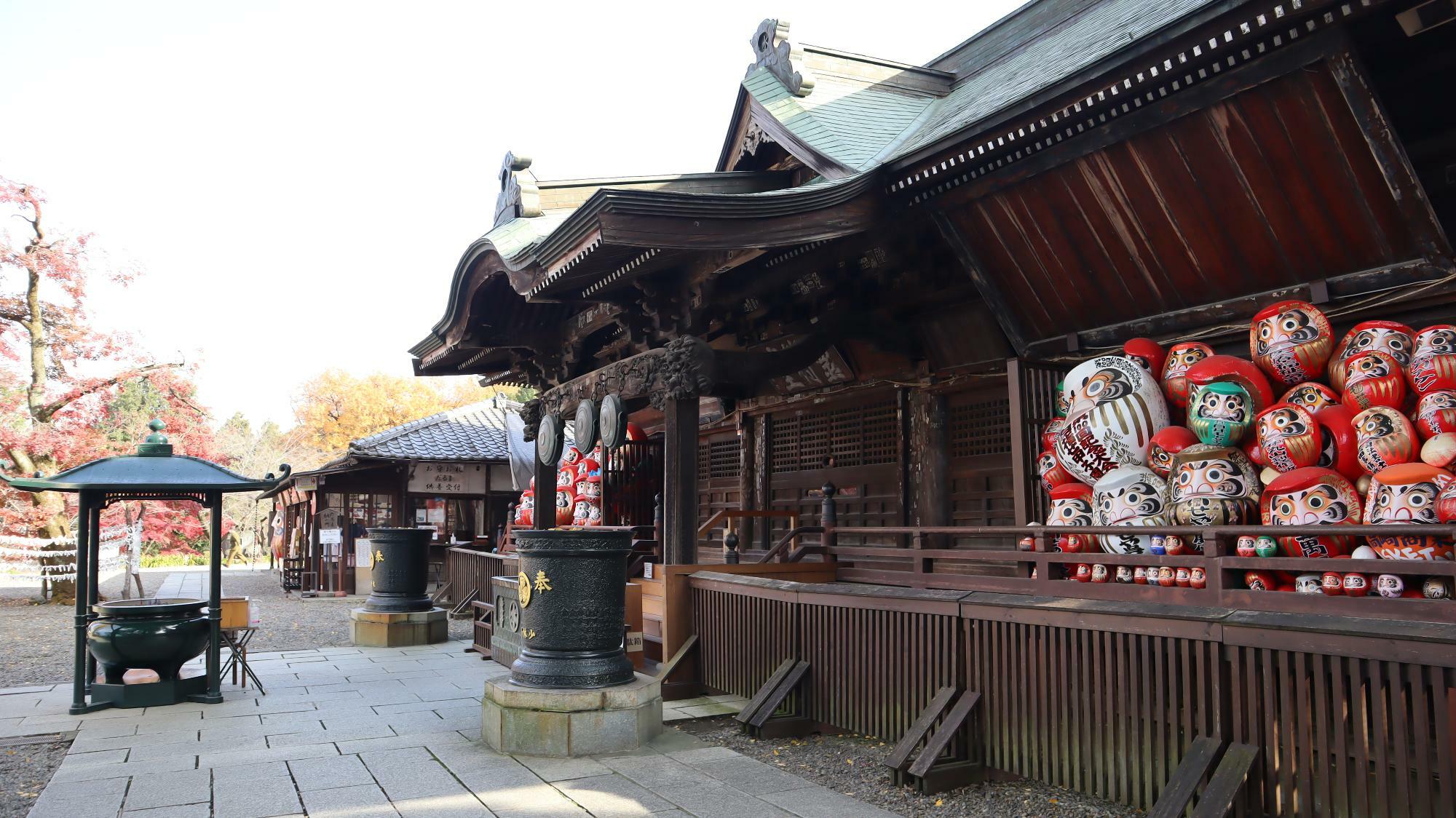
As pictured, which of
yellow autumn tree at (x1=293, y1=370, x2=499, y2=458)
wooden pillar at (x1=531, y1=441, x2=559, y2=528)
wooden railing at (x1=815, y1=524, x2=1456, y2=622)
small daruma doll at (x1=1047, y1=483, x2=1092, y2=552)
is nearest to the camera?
wooden railing at (x1=815, y1=524, x2=1456, y2=622)

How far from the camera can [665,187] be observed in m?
9.79

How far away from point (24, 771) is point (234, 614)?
9.19 ft

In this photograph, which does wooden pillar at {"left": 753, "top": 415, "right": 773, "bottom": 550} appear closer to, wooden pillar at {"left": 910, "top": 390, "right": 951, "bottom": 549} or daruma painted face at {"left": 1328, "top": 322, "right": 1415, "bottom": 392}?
wooden pillar at {"left": 910, "top": 390, "right": 951, "bottom": 549}

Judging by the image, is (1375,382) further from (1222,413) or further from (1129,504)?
(1129,504)

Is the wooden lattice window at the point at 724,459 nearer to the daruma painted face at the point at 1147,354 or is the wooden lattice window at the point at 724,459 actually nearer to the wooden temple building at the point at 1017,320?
the wooden temple building at the point at 1017,320

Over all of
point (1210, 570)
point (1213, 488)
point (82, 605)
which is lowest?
point (82, 605)

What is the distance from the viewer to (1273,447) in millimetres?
5480

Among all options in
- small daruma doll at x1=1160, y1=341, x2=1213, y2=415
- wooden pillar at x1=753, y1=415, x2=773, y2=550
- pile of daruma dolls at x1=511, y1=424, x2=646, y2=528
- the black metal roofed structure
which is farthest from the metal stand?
small daruma doll at x1=1160, y1=341, x2=1213, y2=415

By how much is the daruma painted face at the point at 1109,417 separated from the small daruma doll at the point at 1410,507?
1.59m

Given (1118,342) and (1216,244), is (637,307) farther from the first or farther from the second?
(1216,244)

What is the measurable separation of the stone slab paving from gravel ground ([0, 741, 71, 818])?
126 millimetres

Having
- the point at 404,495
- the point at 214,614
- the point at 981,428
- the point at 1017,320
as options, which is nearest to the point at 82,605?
the point at 214,614

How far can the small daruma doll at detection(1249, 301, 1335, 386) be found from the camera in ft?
18.7

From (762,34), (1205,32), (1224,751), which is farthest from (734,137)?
(1224,751)
